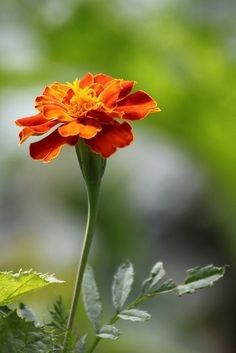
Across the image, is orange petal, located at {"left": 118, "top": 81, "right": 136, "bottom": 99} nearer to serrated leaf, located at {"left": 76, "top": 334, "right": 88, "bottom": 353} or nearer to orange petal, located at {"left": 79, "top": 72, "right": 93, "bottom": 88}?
orange petal, located at {"left": 79, "top": 72, "right": 93, "bottom": 88}

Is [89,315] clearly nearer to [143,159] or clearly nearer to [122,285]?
[122,285]

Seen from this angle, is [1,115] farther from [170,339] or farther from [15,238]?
[170,339]

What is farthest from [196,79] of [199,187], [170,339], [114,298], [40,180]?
[114,298]

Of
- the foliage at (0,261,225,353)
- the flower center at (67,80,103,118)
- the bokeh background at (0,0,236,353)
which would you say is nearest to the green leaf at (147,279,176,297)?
the foliage at (0,261,225,353)

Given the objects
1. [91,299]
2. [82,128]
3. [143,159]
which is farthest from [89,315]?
[143,159]

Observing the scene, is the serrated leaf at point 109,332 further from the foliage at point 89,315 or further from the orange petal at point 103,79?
the orange petal at point 103,79

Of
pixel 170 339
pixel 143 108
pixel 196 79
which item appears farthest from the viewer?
pixel 196 79
